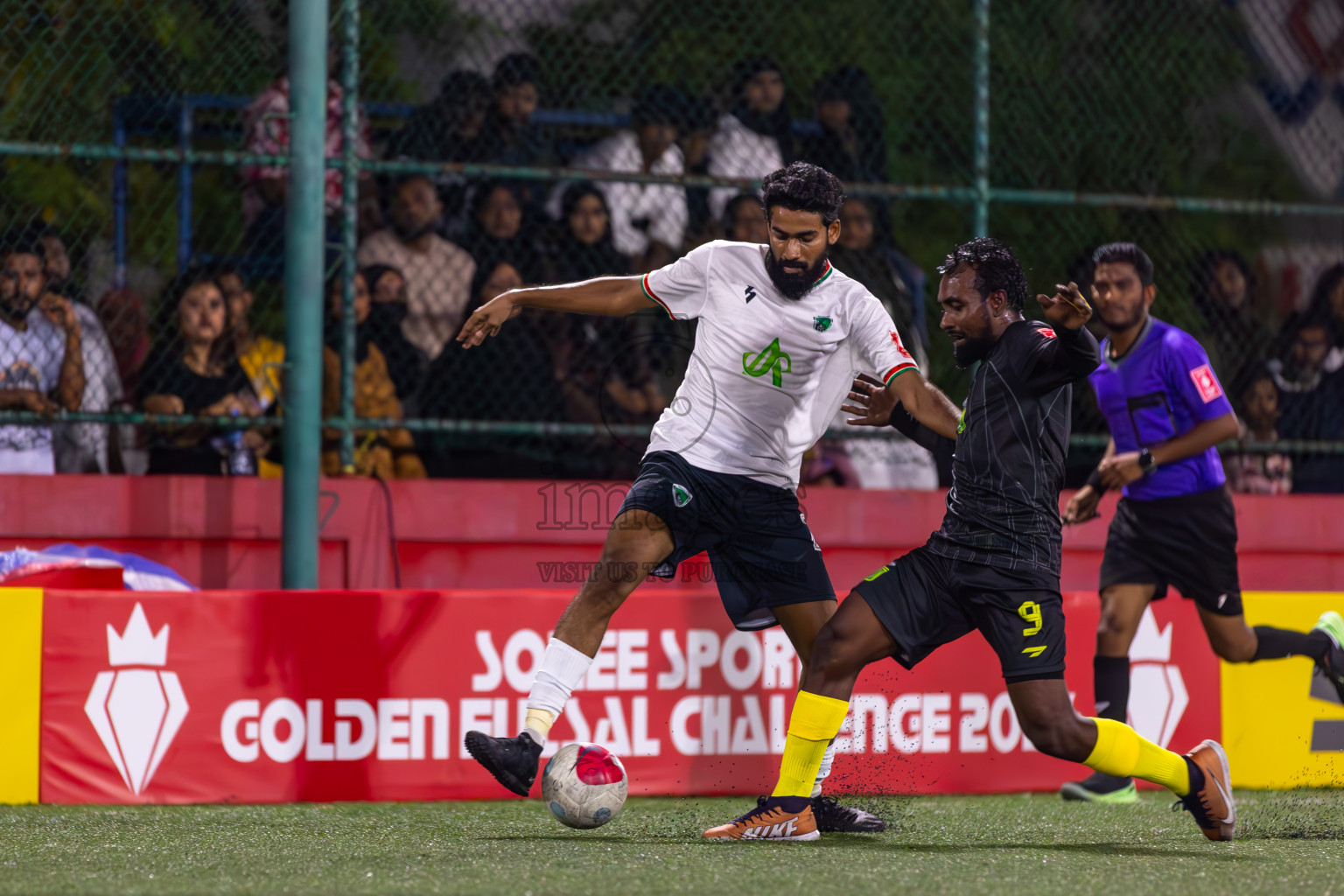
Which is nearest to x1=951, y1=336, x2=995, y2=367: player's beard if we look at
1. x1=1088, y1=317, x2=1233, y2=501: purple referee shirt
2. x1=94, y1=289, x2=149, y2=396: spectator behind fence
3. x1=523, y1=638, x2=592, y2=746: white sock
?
x1=523, y1=638, x2=592, y2=746: white sock

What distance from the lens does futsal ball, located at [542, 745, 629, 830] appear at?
4820 millimetres

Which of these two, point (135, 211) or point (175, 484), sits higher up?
point (135, 211)

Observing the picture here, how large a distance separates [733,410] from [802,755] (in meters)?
1.11

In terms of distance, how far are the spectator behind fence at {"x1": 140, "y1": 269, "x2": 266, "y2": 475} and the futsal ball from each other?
3061 mm

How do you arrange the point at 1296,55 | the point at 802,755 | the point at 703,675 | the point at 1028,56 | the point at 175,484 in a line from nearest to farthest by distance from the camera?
the point at 802,755
the point at 703,675
the point at 175,484
the point at 1028,56
the point at 1296,55

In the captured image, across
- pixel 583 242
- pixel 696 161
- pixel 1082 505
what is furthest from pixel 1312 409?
pixel 583 242

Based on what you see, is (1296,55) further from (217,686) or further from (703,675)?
(217,686)

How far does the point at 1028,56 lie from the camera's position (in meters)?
8.80

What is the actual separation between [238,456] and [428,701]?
176 cm

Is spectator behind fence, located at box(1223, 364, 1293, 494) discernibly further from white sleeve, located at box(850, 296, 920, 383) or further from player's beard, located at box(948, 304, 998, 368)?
player's beard, located at box(948, 304, 998, 368)

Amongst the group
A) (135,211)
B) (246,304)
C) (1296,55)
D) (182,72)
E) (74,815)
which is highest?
(1296,55)

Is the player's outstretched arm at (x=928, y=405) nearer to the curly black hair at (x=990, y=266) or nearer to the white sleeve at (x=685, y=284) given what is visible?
the curly black hair at (x=990, y=266)

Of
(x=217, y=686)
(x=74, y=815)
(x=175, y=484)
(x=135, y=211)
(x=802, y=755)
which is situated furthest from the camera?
(x=135, y=211)

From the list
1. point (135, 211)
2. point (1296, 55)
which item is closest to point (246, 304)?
point (135, 211)
